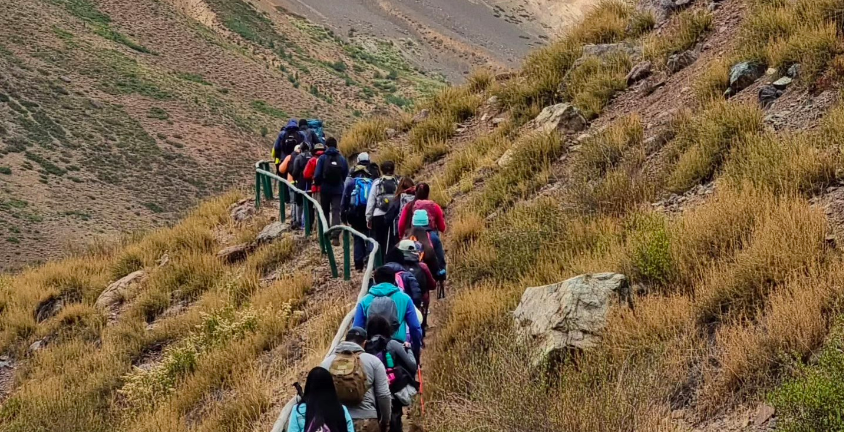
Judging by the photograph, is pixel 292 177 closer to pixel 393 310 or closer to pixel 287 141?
pixel 287 141

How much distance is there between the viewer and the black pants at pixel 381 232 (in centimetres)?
999

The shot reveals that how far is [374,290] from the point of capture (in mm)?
6637

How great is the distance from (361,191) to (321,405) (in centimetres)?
579

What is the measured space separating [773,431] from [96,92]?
46230mm

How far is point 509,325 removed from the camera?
23.7 feet

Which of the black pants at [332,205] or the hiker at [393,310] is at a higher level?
the hiker at [393,310]

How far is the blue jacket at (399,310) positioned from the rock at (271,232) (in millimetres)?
7493

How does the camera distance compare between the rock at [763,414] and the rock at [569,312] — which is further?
the rock at [569,312]

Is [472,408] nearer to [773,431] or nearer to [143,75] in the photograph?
[773,431]

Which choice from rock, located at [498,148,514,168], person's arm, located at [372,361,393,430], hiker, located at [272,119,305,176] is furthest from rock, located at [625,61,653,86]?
person's arm, located at [372,361,393,430]

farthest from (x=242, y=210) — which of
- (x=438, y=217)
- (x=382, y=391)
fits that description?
(x=382, y=391)

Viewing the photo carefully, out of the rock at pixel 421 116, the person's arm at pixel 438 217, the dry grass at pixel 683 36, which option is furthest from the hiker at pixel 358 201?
the rock at pixel 421 116

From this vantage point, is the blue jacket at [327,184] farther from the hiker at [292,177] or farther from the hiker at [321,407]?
the hiker at [321,407]

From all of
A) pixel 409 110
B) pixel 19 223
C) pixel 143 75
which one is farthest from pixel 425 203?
pixel 143 75
